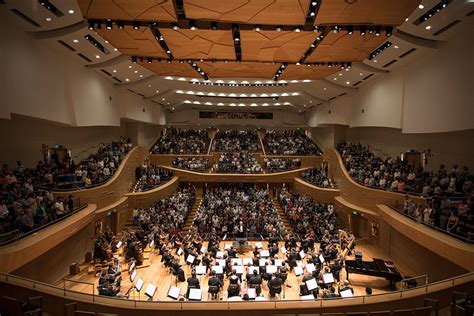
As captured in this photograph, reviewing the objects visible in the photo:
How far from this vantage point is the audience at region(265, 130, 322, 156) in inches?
1115

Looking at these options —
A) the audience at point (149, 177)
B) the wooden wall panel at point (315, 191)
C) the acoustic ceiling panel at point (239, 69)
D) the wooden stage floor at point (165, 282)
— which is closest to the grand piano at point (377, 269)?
the wooden stage floor at point (165, 282)

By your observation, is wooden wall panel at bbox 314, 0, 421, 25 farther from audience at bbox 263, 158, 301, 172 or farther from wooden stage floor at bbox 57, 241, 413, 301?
audience at bbox 263, 158, 301, 172

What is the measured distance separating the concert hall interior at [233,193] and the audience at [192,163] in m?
2.32

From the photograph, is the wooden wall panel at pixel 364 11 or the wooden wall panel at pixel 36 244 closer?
the wooden wall panel at pixel 364 11

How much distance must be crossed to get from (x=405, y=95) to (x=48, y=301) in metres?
15.4

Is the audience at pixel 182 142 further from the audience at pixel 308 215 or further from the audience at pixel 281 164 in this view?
the audience at pixel 308 215

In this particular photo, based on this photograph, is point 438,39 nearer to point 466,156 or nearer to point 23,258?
point 466,156

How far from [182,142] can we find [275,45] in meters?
20.4

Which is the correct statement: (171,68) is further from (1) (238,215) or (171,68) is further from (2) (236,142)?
(2) (236,142)

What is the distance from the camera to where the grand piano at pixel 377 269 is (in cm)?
1085

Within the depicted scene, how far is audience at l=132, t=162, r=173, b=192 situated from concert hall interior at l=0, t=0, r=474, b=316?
5.9 inches

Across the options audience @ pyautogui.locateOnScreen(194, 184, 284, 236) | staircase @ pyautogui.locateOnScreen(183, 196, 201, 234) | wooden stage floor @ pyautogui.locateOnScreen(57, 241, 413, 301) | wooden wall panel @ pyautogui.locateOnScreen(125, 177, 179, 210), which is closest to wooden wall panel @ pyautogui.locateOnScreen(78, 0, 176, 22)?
wooden stage floor @ pyautogui.locateOnScreen(57, 241, 413, 301)

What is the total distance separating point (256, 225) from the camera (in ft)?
56.9

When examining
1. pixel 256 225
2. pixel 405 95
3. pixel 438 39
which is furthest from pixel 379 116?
pixel 256 225
